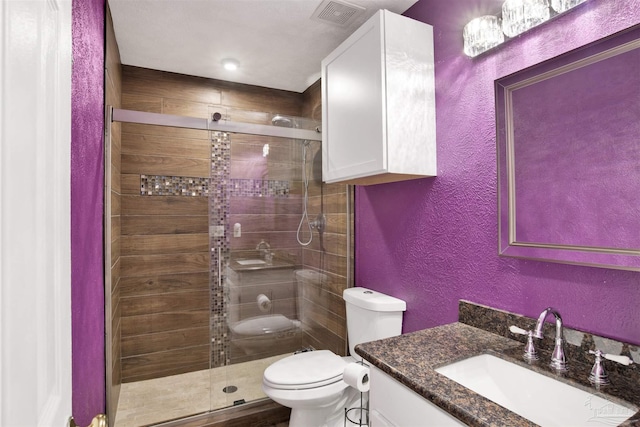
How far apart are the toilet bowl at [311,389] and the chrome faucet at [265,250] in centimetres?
64

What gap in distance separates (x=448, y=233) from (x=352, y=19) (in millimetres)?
1327

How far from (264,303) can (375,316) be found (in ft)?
2.55

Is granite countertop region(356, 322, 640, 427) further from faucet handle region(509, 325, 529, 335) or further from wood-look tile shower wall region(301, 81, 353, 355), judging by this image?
wood-look tile shower wall region(301, 81, 353, 355)

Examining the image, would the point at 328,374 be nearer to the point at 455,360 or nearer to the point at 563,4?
the point at 455,360

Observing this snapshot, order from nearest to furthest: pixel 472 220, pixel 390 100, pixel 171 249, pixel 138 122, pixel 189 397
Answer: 1. pixel 472 220
2. pixel 390 100
3. pixel 138 122
4. pixel 189 397
5. pixel 171 249

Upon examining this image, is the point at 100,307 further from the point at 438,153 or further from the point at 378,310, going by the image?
the point at 438,153

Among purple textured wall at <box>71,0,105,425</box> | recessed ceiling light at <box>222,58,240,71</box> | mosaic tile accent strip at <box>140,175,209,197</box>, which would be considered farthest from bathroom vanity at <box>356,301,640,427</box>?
recessed ceiling light at <box>222,58,240,71</box>

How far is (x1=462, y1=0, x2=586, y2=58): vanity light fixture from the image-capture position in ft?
4.01

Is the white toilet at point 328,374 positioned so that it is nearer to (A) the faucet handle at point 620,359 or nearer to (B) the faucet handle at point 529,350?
(B) the faucet handle at point 529,350

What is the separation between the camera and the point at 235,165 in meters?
2.18

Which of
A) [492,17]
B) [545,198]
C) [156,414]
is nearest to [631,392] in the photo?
[545,198]

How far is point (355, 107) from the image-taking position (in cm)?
183

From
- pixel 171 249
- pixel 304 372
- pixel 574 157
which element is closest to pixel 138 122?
pixel 171 249

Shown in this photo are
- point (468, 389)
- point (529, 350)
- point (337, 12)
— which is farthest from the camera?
point (337, 12)
